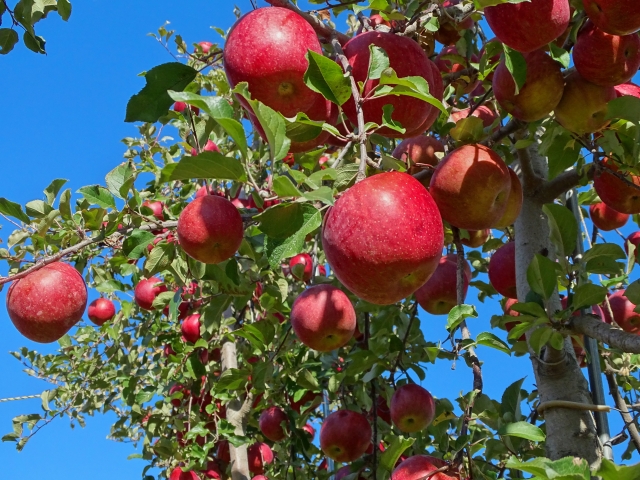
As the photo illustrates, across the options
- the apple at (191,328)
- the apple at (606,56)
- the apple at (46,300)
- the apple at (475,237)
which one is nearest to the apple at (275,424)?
the apple at (191,328)

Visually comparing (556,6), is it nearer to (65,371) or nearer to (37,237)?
(37,237)

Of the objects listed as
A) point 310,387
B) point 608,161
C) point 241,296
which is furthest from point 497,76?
point 310,387

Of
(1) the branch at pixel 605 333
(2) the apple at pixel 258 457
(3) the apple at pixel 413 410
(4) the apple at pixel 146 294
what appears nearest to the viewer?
(1) the branch at pixel 605 333

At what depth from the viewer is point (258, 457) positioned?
11.8 ft

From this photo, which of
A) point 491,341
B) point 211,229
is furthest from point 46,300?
point 491,341

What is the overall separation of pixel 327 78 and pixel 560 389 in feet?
3.53

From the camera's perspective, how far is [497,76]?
5.25 feet

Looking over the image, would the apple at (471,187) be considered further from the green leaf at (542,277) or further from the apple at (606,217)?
the apple at (606,217)

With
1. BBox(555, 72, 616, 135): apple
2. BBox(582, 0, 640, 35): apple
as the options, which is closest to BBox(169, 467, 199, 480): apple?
BBox(555, 72, 616, 135): apple

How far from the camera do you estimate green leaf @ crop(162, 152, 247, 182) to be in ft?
3.50

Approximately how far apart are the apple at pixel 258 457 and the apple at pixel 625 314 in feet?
6.93

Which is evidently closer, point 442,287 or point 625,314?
point 442,287

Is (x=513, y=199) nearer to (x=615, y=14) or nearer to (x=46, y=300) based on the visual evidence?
(x=615, y=14)

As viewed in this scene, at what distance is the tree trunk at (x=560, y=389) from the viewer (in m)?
1.57
